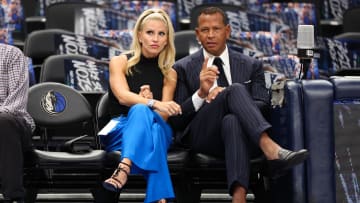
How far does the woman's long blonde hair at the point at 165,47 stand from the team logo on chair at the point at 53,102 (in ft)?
1.33

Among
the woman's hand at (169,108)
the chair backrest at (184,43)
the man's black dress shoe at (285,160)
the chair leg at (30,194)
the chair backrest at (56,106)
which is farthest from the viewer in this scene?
the chair backrest at (184,43)

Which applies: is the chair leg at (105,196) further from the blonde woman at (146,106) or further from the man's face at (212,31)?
the man's face at (212,31)

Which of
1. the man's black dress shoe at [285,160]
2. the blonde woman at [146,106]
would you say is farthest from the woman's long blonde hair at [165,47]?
the man's black dress shoe at [285,160]

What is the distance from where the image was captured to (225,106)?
157 inches

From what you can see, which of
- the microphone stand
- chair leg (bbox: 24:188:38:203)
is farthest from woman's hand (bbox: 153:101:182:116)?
chair leg (bbox: 24:188:38:203)

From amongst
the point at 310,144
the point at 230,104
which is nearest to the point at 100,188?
the point at 230,104

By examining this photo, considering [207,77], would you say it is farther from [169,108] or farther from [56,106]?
[56,106]

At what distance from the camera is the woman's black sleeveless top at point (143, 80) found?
4230mm

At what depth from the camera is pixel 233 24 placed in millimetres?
5977

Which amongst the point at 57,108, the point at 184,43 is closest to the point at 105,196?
the point at 57,108

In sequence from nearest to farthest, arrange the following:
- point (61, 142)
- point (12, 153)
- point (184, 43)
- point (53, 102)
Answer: point (12, 153) < point (53, 102) < point (61, 142) < point (184, 43)

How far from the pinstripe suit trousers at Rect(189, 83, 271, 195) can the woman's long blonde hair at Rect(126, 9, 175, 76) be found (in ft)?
1.10

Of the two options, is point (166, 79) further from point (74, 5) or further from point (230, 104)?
point (74, 5)

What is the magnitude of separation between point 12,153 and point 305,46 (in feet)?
4.62
